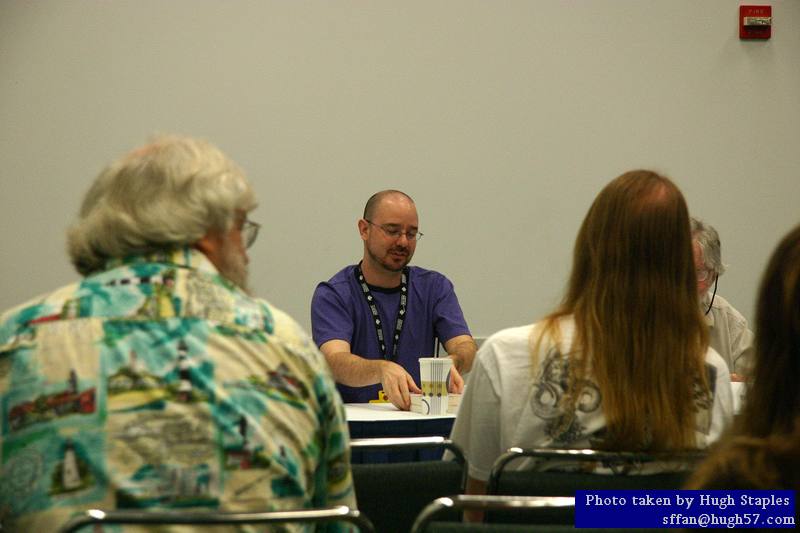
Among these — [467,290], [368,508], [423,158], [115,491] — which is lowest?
[368,508]

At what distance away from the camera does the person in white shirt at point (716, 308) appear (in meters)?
3.89

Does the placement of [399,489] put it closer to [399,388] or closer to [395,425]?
[395,425]

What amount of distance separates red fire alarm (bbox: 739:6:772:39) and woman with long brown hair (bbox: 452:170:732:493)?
3.82 meters

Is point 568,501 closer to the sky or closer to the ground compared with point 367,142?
closer to the ground

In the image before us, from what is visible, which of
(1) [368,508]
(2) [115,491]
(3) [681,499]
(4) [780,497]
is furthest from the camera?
(1) [368,508]

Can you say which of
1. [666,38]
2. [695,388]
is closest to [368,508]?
[695,388]

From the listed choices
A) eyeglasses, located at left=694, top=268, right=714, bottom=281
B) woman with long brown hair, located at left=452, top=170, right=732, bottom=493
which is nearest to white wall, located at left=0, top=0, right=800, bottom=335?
eyeglasses, located at left=694, top=268, right=714, bottom=281

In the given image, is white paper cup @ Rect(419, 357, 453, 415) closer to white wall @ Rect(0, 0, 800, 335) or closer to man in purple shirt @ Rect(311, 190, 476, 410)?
man in purple shirt @ Rect(311, 190, 476, 410)

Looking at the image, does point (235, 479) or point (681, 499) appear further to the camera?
point (235, 479)

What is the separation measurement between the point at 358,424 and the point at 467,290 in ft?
7.63

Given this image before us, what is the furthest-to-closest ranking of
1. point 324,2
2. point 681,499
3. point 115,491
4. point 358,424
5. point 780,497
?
point 324,2
point 358,424
point 115,491
point 681,499
point 780,497

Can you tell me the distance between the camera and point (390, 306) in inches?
165

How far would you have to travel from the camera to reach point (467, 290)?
532cm

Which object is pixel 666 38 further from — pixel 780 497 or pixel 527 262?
pixel 780 497
